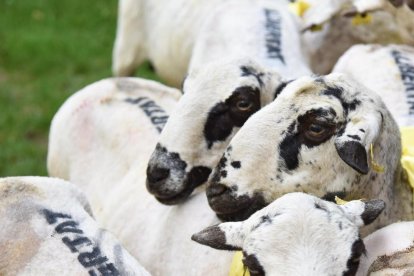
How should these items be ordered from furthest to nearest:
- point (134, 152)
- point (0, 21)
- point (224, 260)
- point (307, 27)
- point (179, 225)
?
point (0, 21) → point (307, 27) → point (134, 152) → point (179, 225) → point (224, 260)

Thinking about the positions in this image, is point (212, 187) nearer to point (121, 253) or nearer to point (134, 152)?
point (121, 253)

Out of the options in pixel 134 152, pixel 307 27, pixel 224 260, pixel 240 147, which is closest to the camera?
pixel 240 147

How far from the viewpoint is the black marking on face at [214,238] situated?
2.88 meters

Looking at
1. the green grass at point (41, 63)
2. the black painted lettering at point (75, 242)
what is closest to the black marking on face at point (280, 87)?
the black painted lettering at point (75, 242)

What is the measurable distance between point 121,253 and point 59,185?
1.45 feet

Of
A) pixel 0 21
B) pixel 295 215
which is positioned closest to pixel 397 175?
pixel 295 215

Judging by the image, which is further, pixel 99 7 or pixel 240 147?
pixel 99 7

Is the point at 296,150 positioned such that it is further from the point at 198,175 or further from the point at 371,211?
the point at 198,175

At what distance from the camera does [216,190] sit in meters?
3.28

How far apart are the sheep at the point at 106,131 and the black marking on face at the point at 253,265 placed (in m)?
1.57

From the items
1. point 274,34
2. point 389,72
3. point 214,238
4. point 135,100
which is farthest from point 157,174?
point 274,34

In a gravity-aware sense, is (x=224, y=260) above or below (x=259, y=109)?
below

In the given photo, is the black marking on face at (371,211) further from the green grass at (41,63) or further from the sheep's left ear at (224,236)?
the green grass at (41,63)

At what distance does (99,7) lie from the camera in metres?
9.76
